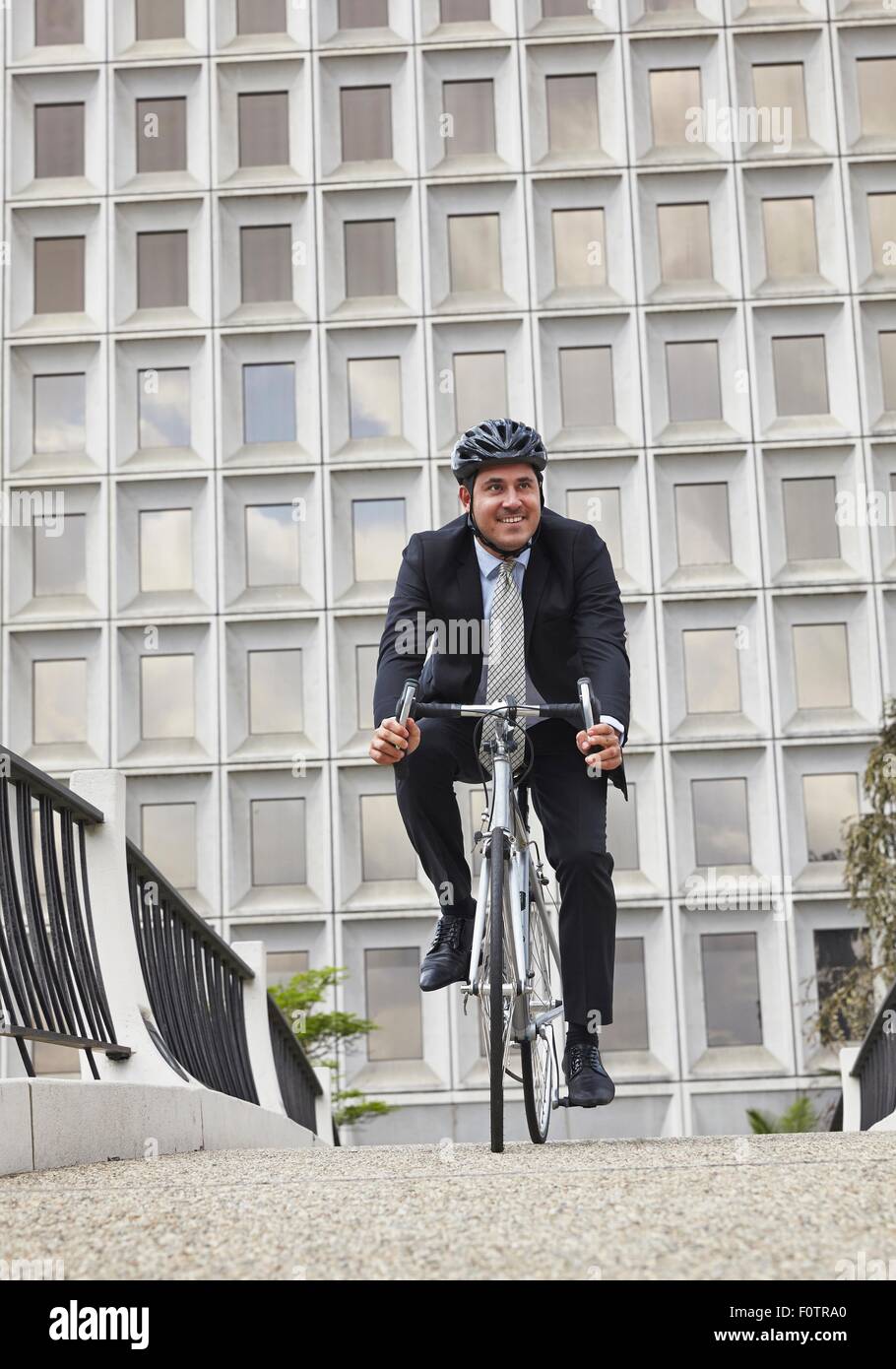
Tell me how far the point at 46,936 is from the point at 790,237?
83.3ft

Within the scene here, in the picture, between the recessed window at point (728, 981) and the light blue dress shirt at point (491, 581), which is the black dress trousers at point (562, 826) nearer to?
the light blue dress shirt at point (491, 581)

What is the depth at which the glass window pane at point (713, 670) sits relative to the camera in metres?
26.7

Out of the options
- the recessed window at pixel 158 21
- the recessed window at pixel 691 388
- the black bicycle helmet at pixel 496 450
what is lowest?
the black bicycle helmet at pixel 496 450

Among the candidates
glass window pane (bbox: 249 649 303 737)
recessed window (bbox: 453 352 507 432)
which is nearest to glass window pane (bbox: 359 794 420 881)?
glass window pane (bbox: 249 649 303 737)

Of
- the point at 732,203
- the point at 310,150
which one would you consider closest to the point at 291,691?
the point at 310,150

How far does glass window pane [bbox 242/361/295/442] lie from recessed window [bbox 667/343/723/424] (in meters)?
6.58

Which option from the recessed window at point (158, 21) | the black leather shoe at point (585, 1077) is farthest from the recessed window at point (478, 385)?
the black leather shoe at point (585, 1077)

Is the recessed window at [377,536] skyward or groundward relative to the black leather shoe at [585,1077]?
skyward

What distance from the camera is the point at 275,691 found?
88.4 feet

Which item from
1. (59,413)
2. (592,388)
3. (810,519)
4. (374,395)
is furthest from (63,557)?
(810,519)

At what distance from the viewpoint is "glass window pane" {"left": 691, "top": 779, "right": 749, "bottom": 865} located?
1032 inches

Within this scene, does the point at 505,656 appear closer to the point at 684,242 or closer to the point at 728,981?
the point at 728,981

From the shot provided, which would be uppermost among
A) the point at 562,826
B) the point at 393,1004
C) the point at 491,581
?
the point at 491,581

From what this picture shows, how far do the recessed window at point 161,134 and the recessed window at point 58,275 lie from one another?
190 cm
